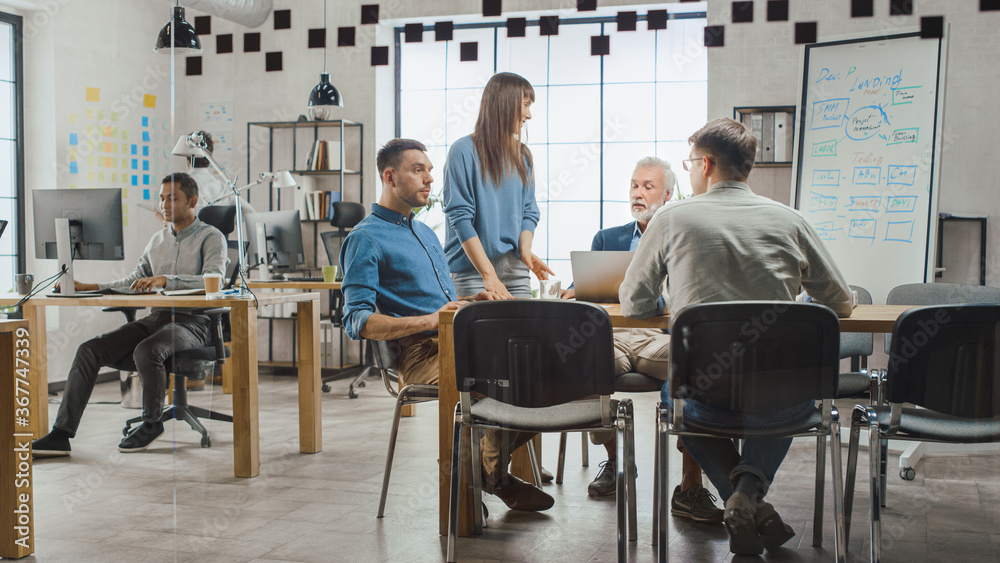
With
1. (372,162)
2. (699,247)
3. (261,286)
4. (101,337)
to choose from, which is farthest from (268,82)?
(699,247)

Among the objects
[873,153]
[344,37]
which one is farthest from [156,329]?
[873,153]

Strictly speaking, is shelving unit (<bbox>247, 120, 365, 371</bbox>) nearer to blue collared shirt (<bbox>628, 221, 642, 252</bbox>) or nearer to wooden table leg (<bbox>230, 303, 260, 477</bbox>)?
wooden table leg (<bbox>230, 303, 260, 477</bbox>)

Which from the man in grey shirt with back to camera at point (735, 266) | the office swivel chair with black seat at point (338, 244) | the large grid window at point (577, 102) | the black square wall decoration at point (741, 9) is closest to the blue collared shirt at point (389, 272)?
the man in grey shirt with back to camera at point (735, 266)

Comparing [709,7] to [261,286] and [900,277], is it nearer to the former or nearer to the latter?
[900,277]

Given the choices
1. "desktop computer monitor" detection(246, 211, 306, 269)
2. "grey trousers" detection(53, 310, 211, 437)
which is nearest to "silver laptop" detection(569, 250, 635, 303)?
"grey trousers" detection(53, 310, 211, 437)

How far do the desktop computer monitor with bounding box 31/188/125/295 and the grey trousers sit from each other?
0.35 m

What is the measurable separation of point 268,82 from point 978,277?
17.8 feet

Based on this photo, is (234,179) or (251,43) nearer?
(251,43)

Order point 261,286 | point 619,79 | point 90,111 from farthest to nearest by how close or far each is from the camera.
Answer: point 619,79 < point 261,286 < point 90,111

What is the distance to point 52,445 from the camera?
345 centimetres

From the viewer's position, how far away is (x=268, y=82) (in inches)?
262

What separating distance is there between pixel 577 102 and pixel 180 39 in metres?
3.07

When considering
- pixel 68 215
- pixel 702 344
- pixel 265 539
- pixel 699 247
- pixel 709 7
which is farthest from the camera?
pixel 709 7

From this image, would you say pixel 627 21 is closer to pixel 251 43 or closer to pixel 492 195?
pixel 492 195
